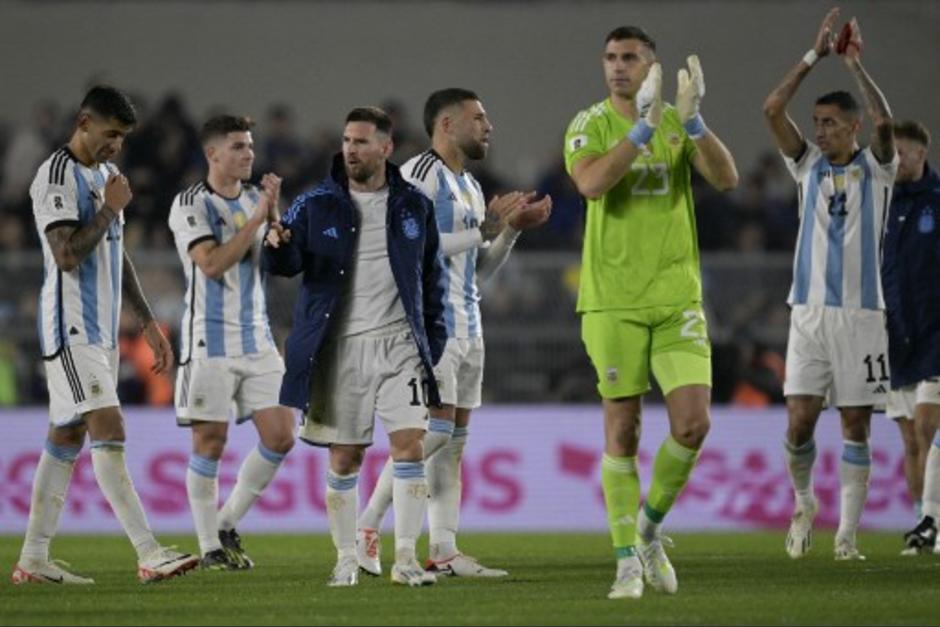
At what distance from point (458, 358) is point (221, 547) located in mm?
1935

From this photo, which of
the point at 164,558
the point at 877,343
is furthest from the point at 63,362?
the point at 877,343

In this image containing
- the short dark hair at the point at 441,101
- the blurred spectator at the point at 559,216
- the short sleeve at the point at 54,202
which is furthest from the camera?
the blurred spectator at the point at 559,216

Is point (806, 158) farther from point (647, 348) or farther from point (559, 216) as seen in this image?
point (559, 216)

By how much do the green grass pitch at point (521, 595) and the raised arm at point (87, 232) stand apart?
1743 millimetres

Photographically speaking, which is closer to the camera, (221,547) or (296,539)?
(221,547)

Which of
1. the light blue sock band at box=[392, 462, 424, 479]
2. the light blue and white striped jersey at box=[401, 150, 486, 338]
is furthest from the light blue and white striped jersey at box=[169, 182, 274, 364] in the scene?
the light blue sock band at box=[392, 462, 424, 479]

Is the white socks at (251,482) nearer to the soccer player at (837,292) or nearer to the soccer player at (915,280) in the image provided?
the soccer player at (837,292)

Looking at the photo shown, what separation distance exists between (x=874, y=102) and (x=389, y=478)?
12.1 feet

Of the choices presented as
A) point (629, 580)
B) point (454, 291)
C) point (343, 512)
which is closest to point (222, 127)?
point (454, 291)

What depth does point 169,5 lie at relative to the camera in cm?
2500

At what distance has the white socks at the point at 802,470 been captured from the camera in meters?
12.9

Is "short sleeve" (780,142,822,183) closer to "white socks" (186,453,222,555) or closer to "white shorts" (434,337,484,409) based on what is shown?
"white shorts" (434,337,484,409)

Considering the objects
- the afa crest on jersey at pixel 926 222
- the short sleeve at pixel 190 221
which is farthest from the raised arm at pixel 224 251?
the afa crest on jersey at pixel 926 222

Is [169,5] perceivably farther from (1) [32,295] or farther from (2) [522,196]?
(2) [522,196]
